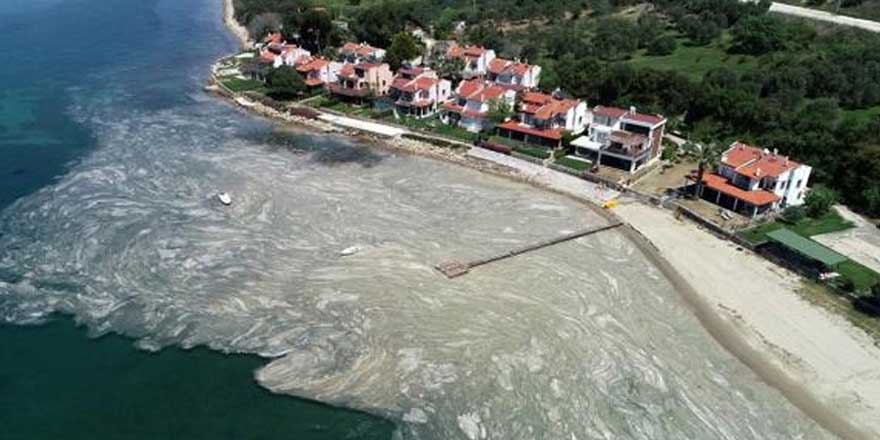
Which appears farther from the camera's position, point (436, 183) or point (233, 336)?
point (436, 183)

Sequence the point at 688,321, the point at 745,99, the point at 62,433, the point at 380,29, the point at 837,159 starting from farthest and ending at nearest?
the point at 380,29
the point at 745,99
the point at 837,159
the point at 688,321
the point at 62,433

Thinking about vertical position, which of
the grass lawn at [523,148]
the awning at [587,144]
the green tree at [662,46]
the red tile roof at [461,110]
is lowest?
the grass lawn at [523,148]

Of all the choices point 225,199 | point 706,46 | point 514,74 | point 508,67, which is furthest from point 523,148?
A: point 706,46

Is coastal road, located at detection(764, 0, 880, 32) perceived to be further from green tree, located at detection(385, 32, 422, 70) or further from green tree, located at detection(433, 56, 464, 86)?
green tree, located at detection(385, 32, 422, 70)

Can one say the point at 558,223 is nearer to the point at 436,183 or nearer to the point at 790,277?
the point at 436,183

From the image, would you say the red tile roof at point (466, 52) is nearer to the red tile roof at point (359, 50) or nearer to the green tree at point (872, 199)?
the red tile roof at point (359, 50)

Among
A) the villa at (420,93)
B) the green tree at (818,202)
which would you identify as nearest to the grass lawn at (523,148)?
the villa at (420,93)

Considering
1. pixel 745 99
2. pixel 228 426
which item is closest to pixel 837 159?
pixel 745 99
